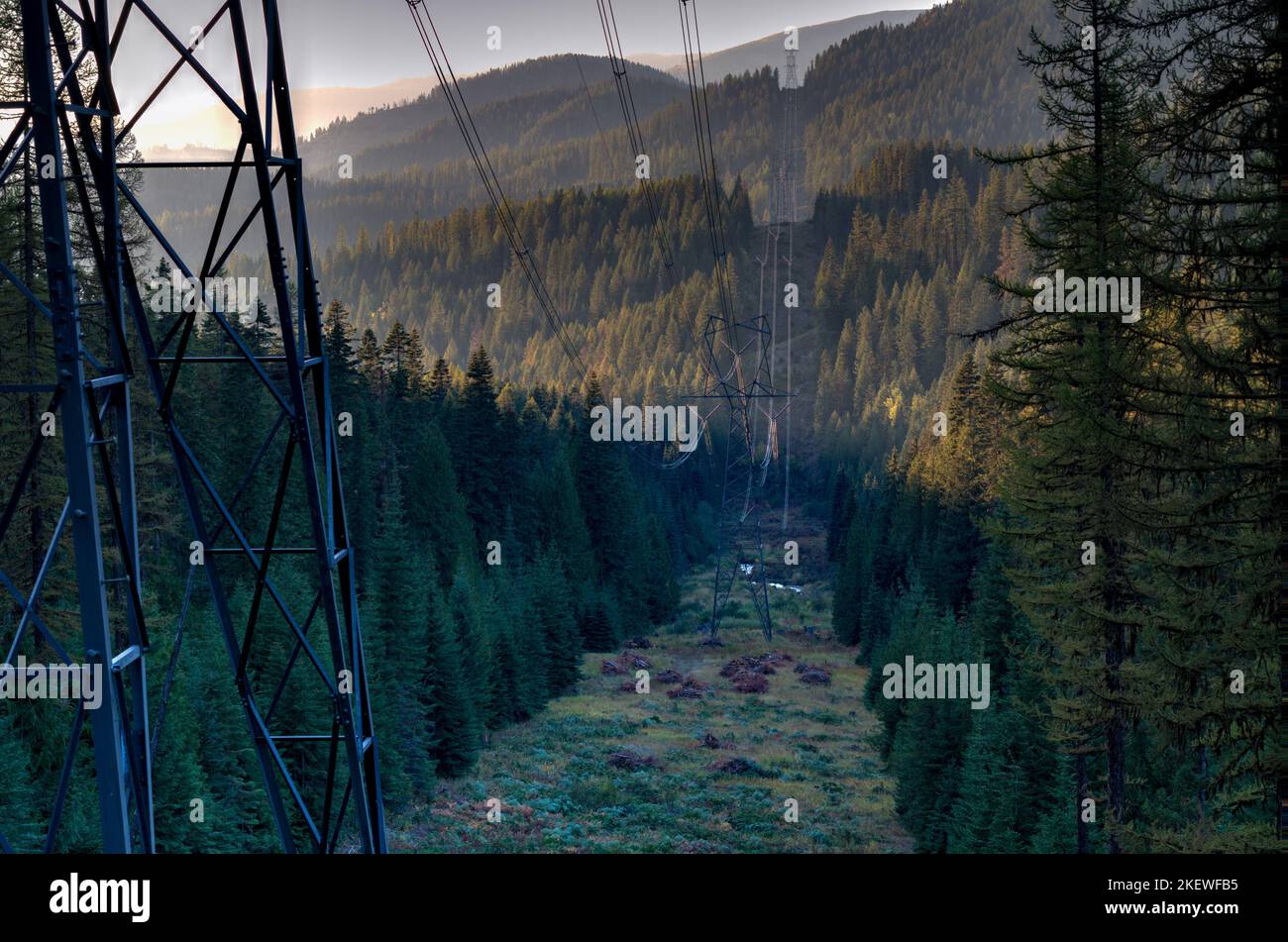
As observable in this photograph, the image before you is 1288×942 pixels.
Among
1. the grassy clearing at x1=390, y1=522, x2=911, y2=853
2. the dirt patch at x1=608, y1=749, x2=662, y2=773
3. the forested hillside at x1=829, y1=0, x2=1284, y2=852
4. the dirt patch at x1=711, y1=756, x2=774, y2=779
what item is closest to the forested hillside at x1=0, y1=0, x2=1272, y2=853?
the forested hillside at x1=829, y1=0, x2=1284, y2=852

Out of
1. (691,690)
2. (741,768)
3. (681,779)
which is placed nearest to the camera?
(681,779)

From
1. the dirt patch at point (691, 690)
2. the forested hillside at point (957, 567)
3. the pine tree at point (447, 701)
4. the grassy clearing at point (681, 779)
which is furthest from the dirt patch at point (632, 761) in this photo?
the dirt patch at point (691, 690)

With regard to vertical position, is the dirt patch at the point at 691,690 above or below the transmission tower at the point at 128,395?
below

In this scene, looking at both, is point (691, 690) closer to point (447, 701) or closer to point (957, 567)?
point (957, 567)

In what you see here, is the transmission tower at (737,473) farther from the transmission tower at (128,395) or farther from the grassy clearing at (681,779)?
the transmission tower at (128,395)

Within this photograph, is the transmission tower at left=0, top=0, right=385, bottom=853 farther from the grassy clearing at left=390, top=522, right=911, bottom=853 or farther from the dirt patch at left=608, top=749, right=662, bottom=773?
the dirt patch at left=608, top=749, right=662, bottom=773

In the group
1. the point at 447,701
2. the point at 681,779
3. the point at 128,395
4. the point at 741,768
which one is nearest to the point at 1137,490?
the point at 128,395
